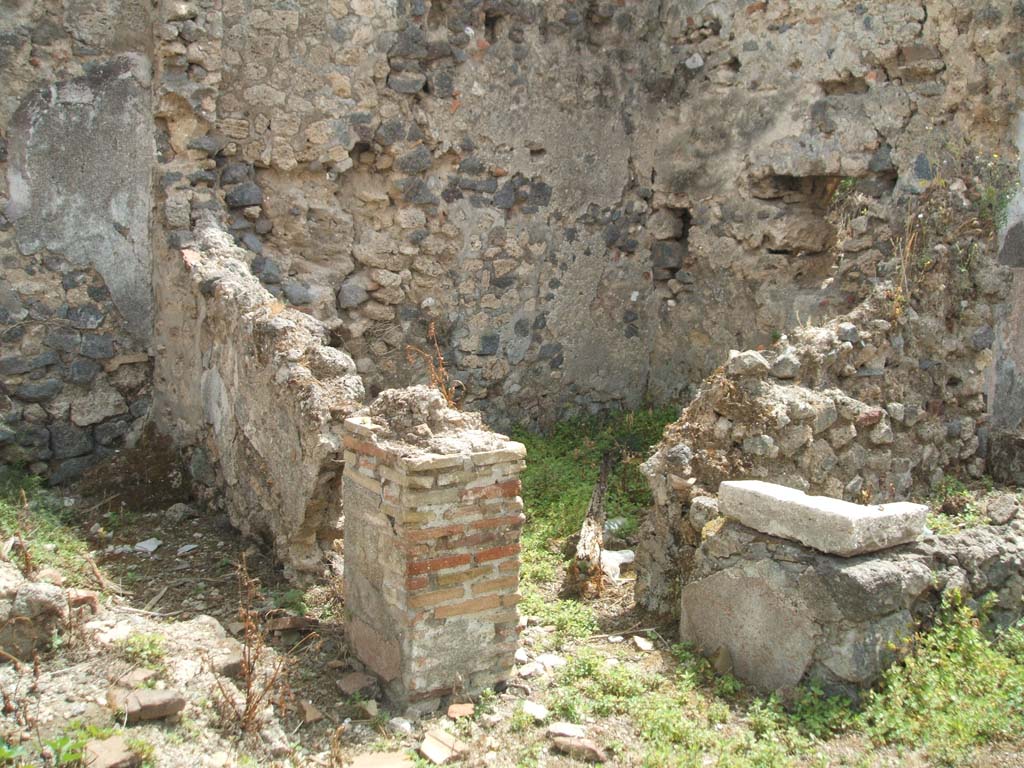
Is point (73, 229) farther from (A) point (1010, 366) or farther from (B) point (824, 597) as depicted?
(A) point (1010, 366)

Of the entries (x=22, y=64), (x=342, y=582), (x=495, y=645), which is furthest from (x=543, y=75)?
(x=495, y=645)

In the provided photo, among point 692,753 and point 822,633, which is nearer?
point 692,753

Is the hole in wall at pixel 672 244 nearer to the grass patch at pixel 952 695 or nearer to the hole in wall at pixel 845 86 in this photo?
the hole in wall at pixel 845 86

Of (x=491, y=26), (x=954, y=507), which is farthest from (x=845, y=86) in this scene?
(x=954, y=507)

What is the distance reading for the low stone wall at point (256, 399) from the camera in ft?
16.5

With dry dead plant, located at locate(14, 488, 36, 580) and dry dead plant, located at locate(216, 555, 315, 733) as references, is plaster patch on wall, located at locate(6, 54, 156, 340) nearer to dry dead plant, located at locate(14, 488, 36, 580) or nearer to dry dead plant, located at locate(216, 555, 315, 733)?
dry dead plant, located at locate(14, 488, 36, 580)

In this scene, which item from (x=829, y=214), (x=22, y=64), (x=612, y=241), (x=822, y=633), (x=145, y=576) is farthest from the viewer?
(x=612, y=241)

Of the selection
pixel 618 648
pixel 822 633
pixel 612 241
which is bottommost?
pixel 618 648

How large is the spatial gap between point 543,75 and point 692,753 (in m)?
5.67

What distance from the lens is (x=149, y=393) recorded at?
265 inches

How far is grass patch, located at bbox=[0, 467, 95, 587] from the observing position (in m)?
5.04

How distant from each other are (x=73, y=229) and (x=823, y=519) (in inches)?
193

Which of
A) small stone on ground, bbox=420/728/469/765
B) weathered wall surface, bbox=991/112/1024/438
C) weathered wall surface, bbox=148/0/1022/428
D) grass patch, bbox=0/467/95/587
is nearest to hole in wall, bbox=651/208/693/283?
weathered wall surface, bbox=148/0/1022/428

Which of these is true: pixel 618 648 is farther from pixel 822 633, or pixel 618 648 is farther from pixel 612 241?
pixel 612 241
